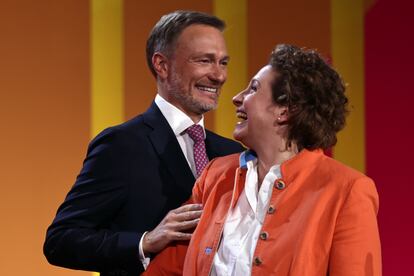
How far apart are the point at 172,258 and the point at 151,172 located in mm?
270

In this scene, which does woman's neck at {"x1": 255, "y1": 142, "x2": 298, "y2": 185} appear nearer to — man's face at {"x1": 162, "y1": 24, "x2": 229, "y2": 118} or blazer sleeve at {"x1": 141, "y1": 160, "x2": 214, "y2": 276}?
blazer sleeve at {"x1": 141, "y1": 160, "x2": 214, "y2": 276}

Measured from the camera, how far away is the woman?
5.34ft

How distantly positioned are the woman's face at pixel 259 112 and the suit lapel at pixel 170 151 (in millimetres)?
336

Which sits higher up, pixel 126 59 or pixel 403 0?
pixel 403 0

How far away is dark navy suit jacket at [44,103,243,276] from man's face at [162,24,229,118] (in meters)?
0.17

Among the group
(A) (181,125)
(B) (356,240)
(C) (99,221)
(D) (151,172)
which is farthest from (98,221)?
(B) (356,240)

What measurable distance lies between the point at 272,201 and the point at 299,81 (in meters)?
0.27

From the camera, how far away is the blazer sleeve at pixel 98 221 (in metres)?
2.03

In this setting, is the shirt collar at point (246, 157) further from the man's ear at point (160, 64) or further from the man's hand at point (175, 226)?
the man's ear at point (160, 64)

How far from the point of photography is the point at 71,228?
6.77ft

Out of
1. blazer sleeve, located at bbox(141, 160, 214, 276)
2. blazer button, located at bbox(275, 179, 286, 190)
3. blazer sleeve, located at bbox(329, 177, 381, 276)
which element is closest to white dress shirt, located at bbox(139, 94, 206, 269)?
blazer sleeve, located at bbox(141, 160, 214, 276)

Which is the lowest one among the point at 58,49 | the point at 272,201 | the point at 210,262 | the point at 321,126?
the point at 210,262

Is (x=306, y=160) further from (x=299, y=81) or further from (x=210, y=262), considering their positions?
(x=210, y=262)

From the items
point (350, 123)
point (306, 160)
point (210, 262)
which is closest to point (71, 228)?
point (210, 262)
